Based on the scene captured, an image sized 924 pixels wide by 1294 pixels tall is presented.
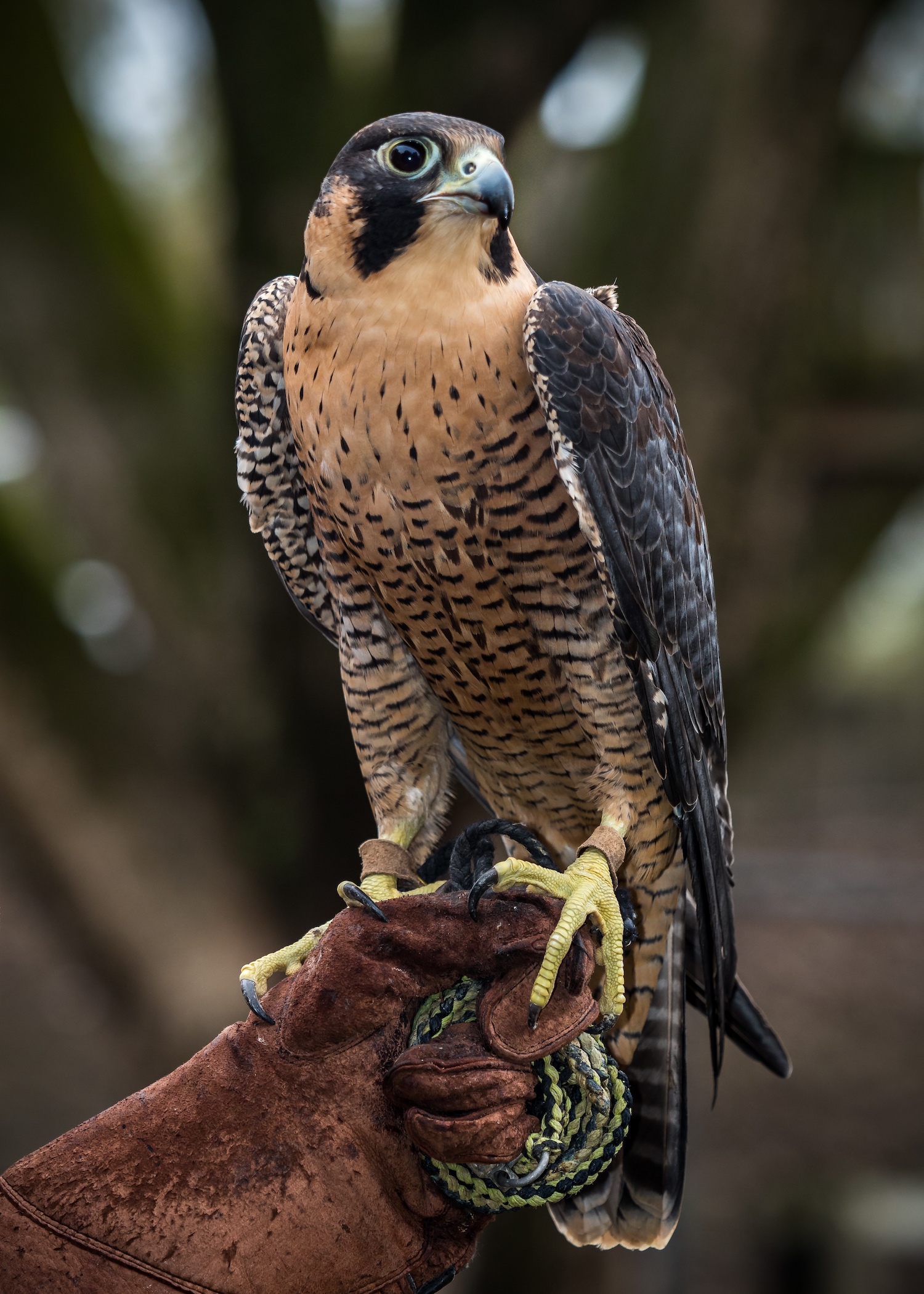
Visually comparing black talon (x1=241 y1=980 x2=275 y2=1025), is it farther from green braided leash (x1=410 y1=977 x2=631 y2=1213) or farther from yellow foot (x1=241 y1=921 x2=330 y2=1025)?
green braided leash (x1=410 y1=977 x2=631 y2=1213)

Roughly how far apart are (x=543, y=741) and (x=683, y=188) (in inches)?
85.7

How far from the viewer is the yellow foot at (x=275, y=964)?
6.22 ft

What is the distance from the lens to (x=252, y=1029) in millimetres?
1722

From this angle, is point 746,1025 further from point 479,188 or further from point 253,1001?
point 479,188

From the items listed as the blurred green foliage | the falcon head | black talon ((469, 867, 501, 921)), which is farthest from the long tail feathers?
the blurred green foliage

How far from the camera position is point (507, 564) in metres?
1.98

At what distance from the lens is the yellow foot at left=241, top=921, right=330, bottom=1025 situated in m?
1.90

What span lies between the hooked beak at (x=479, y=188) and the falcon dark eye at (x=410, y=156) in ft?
0.22

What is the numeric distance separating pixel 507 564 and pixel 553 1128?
0.94 m

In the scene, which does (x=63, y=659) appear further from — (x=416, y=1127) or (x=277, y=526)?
(x=416, y=1127)

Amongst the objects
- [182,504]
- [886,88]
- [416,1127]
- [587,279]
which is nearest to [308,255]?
[416,1127]

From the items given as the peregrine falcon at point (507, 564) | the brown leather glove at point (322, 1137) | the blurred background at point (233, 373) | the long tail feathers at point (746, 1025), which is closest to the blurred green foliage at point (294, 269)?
the blurred background at point (233, 373)

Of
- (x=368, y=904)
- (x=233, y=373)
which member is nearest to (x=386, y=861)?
(x=368, y=904)

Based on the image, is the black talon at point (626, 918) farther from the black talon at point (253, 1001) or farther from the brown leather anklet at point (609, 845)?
the black talon at point (253, 1001)
